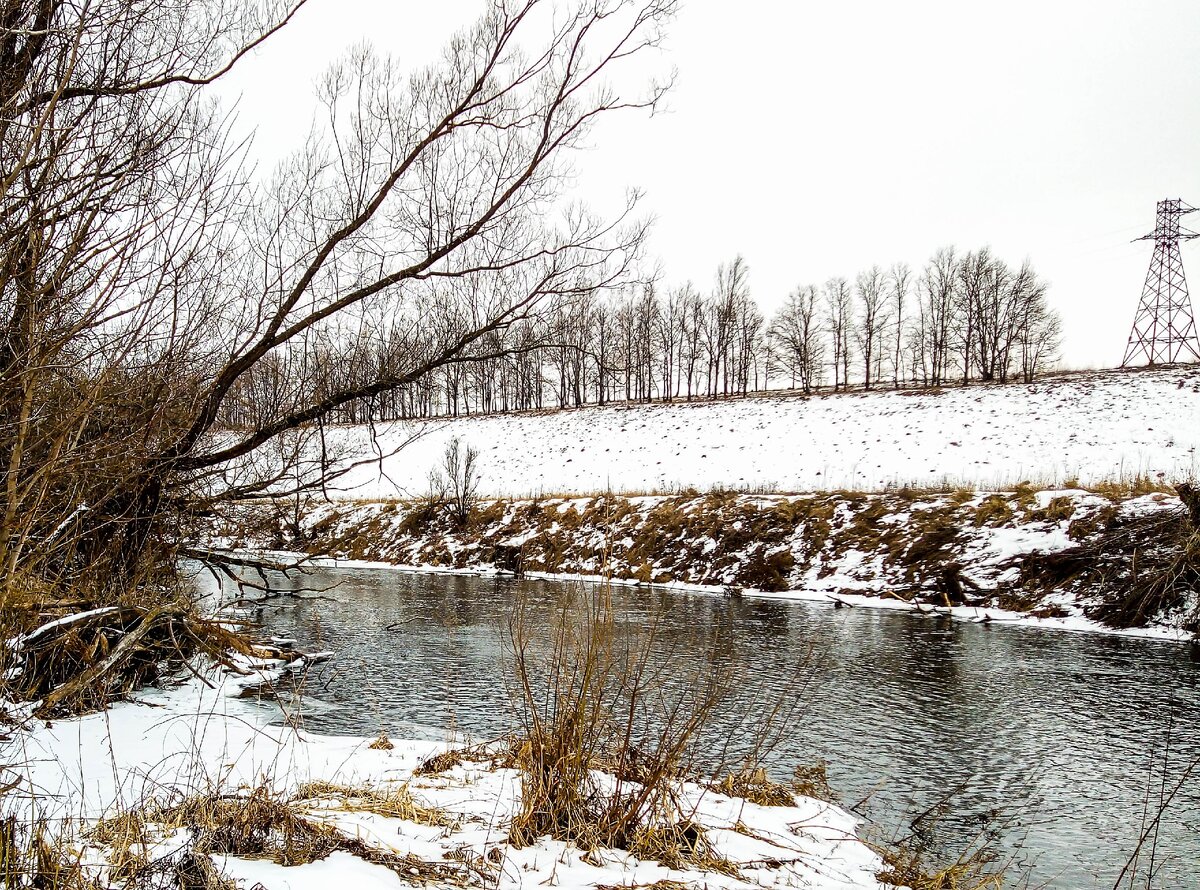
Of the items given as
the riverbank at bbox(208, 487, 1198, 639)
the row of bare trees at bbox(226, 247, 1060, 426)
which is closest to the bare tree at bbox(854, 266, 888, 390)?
the row of bare trees at bbox(226, 247, 1060, 426)

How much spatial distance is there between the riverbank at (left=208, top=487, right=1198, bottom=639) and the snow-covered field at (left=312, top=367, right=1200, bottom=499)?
97.7 inches

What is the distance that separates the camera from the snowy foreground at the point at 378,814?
127 inches

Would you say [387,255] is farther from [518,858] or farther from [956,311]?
[956,311]

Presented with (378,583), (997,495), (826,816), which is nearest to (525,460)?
(378,583)

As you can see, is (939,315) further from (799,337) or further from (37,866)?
(37,866)

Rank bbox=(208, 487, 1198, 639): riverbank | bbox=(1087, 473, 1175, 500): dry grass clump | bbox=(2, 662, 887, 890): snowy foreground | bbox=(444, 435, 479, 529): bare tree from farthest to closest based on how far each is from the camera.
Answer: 1. bbox=(444, 435, 479, 529): bare tree
2. bbox=(1087, 473, 1175, 500): dry grass clump
3. bbox=(208, 487, 1198, 639): riverbank
4. bbox=(2, 662, 887, 890): snowy foreground

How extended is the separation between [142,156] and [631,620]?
11.0 metres

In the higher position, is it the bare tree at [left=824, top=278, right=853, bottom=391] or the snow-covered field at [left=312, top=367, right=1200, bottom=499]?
the bare tree at [left=824, top=278, right=853, bottom=391]

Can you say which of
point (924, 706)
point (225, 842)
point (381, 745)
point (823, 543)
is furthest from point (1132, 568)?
point (225, 842)

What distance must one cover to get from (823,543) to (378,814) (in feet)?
54.9

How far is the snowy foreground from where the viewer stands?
3236mm

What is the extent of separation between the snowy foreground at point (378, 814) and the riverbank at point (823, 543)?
2.73 meters

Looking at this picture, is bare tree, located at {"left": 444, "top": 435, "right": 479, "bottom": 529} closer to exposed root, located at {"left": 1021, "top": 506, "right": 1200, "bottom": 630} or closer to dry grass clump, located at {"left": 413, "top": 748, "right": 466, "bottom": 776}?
exposed root, located at {"left": 1021, "top": 506, "right": 1200, "bottom": 630}

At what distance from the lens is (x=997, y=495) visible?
60.2 feet
